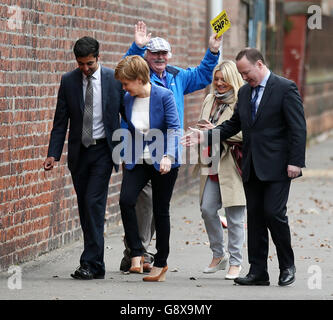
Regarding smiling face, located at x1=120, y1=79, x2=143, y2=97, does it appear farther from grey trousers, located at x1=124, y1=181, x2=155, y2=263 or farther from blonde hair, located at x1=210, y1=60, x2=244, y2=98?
grey trousers, located at x1=124, y1=181, x2=155, y2=263

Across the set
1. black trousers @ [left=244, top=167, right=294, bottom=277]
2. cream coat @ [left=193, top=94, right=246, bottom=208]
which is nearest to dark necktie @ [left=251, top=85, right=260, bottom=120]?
black trousers @ [left=244, top=167, right=294, bottom=277]

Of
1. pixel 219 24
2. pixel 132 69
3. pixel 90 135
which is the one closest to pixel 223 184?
pixel 90 135

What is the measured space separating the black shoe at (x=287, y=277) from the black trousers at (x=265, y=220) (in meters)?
0.04

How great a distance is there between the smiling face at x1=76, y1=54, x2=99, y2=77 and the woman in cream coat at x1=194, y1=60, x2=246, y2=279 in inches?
41.3

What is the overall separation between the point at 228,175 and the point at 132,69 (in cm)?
131

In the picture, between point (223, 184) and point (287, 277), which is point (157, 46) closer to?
point (223, 184)

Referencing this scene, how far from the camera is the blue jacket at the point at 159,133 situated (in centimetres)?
850

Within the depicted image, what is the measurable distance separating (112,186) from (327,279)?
3.81 m

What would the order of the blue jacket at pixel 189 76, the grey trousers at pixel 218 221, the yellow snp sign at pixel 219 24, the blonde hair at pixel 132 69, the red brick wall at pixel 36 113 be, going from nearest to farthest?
the blonde hair at pixel 132 69
the red brick wall at pixel 36 113
the grey trousers at pixel 218 221
the blue jacket at pixel 189 76
the yellow snp sign at pixel 219 24

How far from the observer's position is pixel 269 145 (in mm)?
8398

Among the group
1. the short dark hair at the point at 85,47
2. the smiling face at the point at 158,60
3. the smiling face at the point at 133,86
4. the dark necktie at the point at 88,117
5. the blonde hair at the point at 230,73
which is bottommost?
the dark necktie at the point at 88,117

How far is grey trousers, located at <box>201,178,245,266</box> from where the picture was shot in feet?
29.8

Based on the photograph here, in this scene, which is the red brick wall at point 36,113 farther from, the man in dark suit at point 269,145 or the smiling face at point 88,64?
the man in dark suit at point 269,145

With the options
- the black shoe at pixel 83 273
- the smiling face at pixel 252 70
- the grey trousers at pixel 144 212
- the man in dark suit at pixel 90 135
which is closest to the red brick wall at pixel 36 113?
the man in dark suit at pixel 90 135
